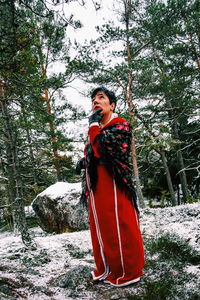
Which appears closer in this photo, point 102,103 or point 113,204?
point 113,204

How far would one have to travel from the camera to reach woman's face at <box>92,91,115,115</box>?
2750 mm

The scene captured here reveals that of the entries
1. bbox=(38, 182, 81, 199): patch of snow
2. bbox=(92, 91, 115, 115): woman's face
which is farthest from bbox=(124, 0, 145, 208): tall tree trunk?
bbox=(92, 91, 115, 115): woman's face

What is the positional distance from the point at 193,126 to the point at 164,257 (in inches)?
498

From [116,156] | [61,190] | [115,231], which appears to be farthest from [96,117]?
[61,190]

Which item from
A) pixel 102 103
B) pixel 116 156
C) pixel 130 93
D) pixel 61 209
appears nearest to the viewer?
pixel 116 156

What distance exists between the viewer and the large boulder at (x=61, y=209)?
7.17 m

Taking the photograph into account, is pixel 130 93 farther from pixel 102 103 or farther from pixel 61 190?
pixel 102 103

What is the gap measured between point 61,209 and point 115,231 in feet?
17.4

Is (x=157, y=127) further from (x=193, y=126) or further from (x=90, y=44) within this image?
(x=193, y=126)

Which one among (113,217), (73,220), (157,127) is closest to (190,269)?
(113,217)

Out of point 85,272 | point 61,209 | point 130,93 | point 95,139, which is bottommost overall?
point 85,272

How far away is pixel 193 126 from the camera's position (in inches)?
573

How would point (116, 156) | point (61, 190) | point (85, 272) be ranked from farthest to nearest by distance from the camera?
point (61, 190) → point (85, 272) → point (116, 156)

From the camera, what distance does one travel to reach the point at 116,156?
8.33 feet
